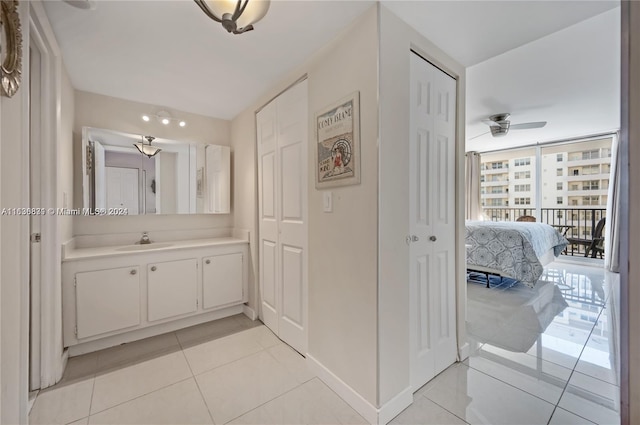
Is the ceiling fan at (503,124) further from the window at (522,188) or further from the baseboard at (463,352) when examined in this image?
the baseboard at (463,352)

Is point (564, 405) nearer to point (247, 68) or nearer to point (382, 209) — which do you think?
point (382, 209)

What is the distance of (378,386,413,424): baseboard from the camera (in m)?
1.48

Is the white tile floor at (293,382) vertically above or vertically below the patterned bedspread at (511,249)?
below

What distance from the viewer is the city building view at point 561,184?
5.27 meters

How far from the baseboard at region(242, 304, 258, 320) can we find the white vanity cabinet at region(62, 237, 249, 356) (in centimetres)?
6

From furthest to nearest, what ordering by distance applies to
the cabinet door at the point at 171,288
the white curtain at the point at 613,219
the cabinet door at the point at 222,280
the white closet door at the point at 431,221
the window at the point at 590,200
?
1. the window at the point at 590,200
2. the white curtain at the point at 613,219
3. the cabinet door at the point at 222,280
4. the cabinet door at the point at 171,288
5. the white closet door at the point at 431,221

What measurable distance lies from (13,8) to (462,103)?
2544 mm

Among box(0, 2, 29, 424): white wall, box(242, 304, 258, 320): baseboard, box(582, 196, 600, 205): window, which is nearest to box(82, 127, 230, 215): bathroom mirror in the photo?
box(242, 304, 258, 320): baseboard

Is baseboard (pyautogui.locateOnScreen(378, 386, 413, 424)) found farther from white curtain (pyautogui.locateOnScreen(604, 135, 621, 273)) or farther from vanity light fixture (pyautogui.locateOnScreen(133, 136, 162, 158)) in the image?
white curtain (pyautogui.locateOnScreen(604, 135, 621, 273))

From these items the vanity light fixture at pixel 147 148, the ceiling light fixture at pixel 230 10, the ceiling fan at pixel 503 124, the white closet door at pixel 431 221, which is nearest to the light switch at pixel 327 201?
the white closet door at pixel 431 221

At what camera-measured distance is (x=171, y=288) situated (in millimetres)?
2516

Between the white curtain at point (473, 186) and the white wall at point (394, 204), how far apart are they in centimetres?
546

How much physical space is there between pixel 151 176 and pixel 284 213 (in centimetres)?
157

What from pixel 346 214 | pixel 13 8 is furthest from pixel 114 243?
pixel 346 214
